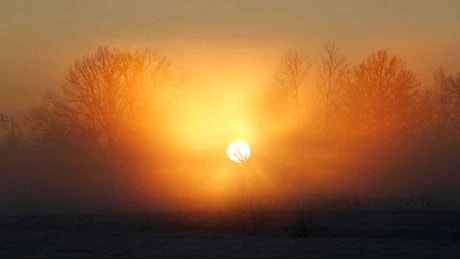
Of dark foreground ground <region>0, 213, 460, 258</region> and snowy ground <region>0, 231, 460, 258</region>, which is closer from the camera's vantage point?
snowy ground <region>0, 231, 460, 258</region>

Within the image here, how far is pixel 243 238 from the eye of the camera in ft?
72.2

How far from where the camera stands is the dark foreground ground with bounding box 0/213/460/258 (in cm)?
1862

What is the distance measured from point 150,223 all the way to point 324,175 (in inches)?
1364

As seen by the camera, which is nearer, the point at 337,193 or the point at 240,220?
the point at 240,220

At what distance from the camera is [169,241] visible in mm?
21078

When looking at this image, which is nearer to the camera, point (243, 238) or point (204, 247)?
point (204, 247)

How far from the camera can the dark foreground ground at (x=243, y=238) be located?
18625mm

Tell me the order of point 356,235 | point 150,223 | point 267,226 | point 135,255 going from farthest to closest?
1. point 150,223
2. point 267,226
3. point 356,235
4. point 135,255

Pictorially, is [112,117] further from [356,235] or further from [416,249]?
[416,249]

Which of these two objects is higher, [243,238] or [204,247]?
[243,238]

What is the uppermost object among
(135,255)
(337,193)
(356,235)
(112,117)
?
(112,117)

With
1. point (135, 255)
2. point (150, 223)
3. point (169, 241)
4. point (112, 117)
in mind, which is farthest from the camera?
point (112, 117)

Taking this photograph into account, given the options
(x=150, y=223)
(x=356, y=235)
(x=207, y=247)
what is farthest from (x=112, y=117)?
(x=207, y=247)

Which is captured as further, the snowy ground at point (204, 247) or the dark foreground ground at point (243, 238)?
the dark foreground ground at point (243, 238)
